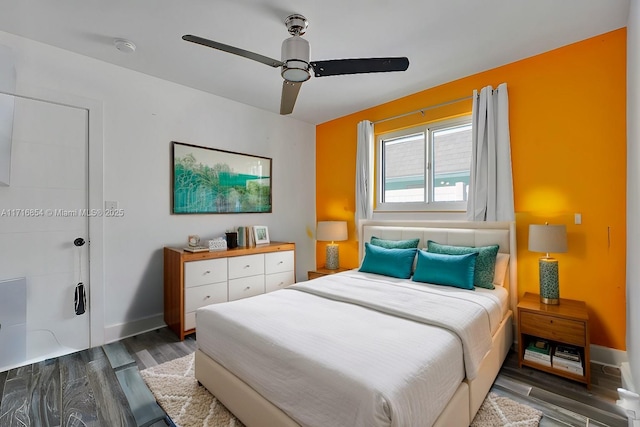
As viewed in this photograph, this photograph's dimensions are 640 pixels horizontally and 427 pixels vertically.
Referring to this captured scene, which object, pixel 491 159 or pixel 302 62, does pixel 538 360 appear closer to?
pixel 491 159

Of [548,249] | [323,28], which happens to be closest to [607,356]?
[548,249]

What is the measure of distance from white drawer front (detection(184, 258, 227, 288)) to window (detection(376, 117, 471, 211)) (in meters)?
2.11

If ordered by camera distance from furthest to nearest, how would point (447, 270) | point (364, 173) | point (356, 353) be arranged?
point (364, 173) < point (447, 270) < point (356, 353)

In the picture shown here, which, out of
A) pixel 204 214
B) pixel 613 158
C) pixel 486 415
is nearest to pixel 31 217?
pixel 204 214

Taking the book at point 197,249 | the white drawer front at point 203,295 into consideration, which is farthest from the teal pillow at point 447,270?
the book at point 197,249

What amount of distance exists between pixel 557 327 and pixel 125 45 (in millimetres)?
4111

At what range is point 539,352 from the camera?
226 centimetres

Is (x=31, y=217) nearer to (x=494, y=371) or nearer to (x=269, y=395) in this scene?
(x=269, y=395)

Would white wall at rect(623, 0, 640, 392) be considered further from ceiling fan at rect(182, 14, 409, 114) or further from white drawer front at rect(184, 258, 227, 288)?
white drawer front at rect(184, 258, 227, 288)

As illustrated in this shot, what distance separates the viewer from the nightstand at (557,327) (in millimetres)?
2070

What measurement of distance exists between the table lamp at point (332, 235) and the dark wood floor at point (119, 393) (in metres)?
2.10

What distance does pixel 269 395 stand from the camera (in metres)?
1.45

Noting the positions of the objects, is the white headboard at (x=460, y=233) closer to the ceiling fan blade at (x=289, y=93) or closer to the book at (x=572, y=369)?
the book at (x=572, y=369)

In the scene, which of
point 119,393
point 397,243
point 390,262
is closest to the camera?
point 119,393
